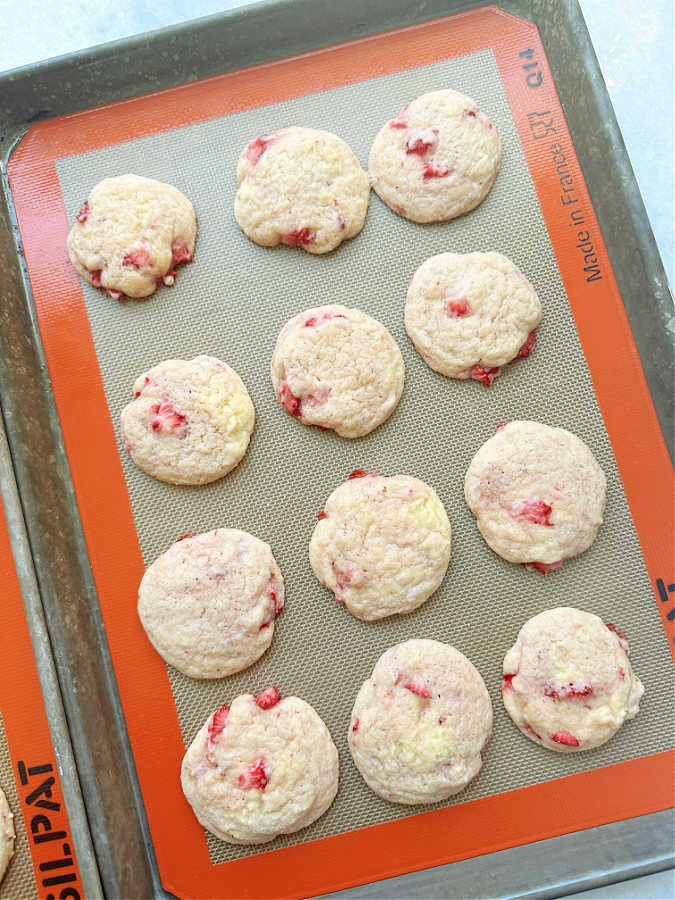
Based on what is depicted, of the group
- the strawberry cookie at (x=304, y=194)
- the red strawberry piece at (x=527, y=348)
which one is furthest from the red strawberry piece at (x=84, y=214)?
the red strawberry piece at (x=527, y=348)

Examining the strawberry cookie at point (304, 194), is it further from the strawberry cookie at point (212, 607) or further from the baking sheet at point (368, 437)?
the strawberry cookie at point (212, 607)

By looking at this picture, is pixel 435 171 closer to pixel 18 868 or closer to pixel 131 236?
pixel 131 236

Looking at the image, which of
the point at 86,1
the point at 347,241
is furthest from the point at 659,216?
the point at 86,1

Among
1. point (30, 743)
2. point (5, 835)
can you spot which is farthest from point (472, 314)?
point (5, 835)

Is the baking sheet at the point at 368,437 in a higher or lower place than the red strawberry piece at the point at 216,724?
higher

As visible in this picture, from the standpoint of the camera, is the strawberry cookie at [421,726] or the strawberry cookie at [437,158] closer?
the strawberry cookie at [421,726]
